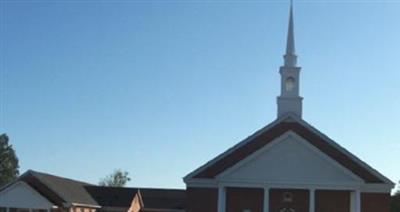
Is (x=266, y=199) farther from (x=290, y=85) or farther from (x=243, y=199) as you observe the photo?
(x=290, y=85)

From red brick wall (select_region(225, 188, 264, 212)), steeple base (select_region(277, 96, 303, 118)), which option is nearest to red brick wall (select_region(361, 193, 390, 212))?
red brick wall (select_region(225, 188, 264, 212))

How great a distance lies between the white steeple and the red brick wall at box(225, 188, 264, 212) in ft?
16.6

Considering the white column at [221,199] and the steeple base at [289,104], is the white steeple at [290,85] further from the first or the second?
the white column at [221,199]

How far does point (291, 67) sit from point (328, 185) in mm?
8527

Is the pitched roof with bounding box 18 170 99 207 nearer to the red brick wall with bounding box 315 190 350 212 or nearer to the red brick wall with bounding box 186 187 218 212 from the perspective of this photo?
the red brick wall with bounding box 186 187 218 212

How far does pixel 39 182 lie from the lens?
5375cm

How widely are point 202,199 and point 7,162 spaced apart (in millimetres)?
65886

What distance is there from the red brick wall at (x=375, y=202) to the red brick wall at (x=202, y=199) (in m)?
8.19

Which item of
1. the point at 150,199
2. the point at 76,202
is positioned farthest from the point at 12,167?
the point at 76,202

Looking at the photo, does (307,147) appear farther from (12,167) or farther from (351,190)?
(12,167)

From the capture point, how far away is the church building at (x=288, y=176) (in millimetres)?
36312

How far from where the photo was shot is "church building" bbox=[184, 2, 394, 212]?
36312 mm

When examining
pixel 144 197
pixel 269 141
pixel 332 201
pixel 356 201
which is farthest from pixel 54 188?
pixel 356 201

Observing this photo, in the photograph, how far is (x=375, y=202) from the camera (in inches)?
1479
